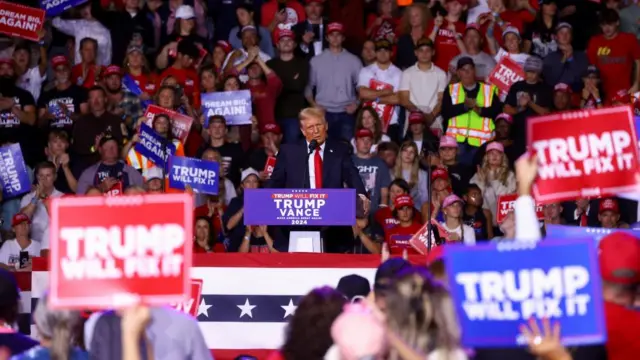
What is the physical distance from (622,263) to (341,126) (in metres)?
10.9

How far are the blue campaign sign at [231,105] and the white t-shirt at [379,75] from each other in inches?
58.7

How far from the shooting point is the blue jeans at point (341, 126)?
16266 millimetres

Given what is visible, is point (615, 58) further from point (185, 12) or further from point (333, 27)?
point (185, 12)

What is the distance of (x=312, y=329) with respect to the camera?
538 cm

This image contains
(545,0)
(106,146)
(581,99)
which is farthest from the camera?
(545,0)

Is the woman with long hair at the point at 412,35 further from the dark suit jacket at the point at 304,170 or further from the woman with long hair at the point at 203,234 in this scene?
the dark suit jacket at the point at 304,170

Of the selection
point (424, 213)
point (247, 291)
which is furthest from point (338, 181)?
point (424, 213)

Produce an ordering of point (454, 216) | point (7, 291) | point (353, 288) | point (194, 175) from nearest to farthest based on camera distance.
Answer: point (7, 291) < point (353, 288) < point (454, 216) < point (194, 175)

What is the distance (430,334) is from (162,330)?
56.2 inches

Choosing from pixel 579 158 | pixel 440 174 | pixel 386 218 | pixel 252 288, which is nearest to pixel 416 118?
pixel 440 174

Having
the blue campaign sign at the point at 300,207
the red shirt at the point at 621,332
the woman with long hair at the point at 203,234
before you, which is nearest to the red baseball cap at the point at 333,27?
the woman with long hair at the point at 203,234

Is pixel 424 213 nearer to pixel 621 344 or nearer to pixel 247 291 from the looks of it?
pixel 247 291

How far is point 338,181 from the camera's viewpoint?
37.6 feet

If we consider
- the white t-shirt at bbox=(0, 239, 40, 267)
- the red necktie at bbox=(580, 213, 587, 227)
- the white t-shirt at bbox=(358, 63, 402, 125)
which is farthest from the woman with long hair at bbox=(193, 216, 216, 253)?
the white t-shirt at bbox=(358, 63, 402, 125)
